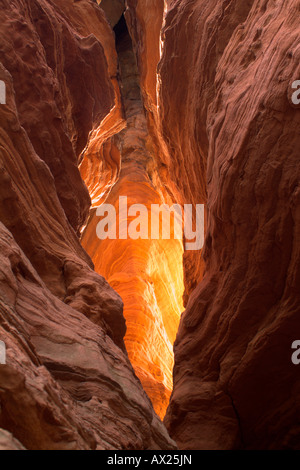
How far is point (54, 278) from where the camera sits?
4.63 metres

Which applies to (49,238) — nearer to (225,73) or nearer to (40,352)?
(40,352)

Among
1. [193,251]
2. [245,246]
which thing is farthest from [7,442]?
[193,251]

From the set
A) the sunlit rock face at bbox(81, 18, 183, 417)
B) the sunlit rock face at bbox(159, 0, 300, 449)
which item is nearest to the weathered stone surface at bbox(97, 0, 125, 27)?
the sunlit rock face at bbox(81, 18, 183, 417)

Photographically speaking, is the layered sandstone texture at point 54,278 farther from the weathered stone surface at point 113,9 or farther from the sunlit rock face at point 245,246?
the weathered stone surface at point 113,9

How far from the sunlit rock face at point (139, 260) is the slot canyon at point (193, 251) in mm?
3056

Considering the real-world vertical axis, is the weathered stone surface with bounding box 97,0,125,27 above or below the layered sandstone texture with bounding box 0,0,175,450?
above

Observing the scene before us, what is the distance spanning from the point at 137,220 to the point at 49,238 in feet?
28.9

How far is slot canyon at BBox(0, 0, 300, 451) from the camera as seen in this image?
296 centimetres

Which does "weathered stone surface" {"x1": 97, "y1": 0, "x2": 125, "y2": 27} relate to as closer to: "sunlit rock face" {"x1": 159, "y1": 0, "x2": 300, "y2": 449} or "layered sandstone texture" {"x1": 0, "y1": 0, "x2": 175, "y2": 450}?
"layered sandstone texture" {"x1": 0, "y1": 0, "x2": 175, "y2": 450}

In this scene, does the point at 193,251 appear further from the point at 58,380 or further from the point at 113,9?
the point at 113,9

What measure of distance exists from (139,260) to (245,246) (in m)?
8.38

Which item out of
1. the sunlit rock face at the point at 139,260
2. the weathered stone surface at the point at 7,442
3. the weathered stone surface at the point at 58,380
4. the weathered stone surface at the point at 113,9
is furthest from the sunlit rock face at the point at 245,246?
the weathered stone surface at the point at 113,9

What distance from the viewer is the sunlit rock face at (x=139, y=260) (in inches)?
432

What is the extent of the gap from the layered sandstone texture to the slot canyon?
0.02m
